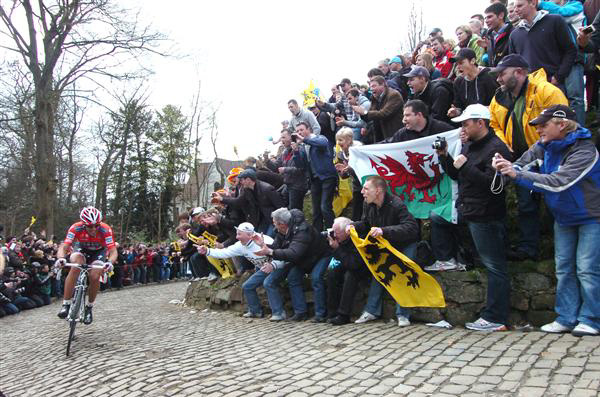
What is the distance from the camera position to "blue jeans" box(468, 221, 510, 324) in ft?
20.3

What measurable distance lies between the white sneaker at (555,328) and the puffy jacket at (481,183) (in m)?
1.35

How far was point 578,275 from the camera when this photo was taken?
5516 millimetres

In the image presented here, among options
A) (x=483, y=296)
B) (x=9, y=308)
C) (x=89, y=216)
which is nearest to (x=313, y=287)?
(x=483, y=296)

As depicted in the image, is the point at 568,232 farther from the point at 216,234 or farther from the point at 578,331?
the point at 216,234

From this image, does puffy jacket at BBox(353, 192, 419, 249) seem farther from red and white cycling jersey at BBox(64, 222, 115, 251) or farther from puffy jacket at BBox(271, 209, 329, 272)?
red and white cycling jersey at BBox(64, 222, 115, 251)

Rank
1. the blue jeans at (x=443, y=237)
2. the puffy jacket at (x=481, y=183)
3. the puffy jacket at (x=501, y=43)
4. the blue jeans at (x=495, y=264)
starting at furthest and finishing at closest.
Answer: the puffy jacket at (x=501, y=43) → the blue jeans at (x=443, y=237) → the blue jeans at (x=495, y=264) → the puffy jacket at (x=481, y=183)

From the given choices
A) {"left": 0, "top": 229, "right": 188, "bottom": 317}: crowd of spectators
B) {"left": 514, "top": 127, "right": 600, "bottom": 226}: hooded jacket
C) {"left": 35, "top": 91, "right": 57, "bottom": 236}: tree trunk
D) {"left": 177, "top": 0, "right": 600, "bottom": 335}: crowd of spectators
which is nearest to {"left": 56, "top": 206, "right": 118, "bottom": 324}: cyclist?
{"left": 0, "top": 229, "right": 188, "bottom": 317}: crowd of spectators

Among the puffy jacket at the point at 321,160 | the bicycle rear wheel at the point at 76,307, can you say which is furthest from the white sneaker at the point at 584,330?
the bicycle rear wheel at the point at 76,307

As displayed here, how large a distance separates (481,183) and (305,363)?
2.97 metres

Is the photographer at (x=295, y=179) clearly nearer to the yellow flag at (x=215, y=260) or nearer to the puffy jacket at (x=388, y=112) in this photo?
the puffy jacket at (x=388, y=112)

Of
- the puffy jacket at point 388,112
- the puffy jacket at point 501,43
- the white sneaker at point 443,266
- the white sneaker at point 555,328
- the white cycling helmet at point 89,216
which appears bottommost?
the white sneaker at point 555,328

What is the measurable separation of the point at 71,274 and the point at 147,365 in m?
3.19

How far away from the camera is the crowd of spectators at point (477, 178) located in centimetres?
560

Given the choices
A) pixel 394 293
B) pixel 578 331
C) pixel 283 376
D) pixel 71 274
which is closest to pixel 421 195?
pixel 394 293
